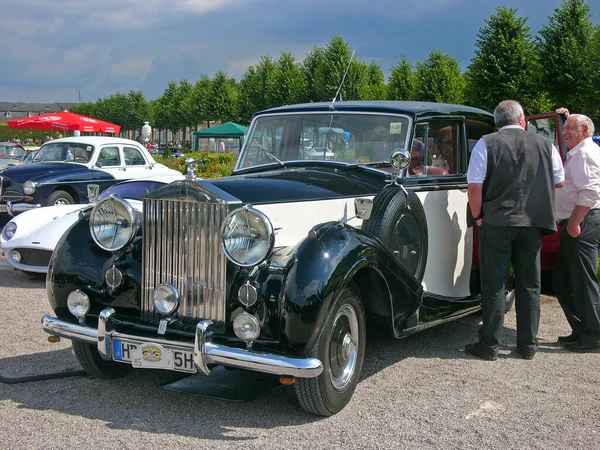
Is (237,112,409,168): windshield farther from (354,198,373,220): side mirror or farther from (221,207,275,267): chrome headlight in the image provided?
(221,207,275,267): chrome headlight

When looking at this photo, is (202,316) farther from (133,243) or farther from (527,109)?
(527,109)

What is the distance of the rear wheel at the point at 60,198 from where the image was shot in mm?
11438

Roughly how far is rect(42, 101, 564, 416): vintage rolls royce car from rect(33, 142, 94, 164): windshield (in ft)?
26.9

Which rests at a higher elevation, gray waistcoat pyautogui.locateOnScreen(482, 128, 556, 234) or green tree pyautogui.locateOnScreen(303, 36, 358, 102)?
green tree pyautogui.locateOnScreen(303, 36, 358, 102)

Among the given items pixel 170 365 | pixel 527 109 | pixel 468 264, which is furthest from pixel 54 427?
pixel 527 109

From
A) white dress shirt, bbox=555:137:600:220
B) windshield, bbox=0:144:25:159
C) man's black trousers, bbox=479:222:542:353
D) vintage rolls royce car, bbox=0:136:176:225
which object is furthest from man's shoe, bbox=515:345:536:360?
windshield, bbox=0:144:25:159

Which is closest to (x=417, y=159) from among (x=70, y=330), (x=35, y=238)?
(x=70, y=330)

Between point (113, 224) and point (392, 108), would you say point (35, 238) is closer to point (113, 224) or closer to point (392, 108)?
point (113, 224)

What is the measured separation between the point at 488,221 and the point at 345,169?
1.15 meters

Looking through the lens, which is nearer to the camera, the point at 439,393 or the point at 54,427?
the point at 54,427

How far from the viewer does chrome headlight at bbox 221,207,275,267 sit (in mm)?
3508

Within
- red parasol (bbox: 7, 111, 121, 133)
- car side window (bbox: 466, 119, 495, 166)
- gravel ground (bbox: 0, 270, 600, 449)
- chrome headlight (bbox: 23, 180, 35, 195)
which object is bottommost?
gravel ground (bbox: 0, 270, 600, 449)

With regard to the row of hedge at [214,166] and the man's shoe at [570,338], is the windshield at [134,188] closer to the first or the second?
the man's shoe at [570,338]

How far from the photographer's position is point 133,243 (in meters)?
4.02
